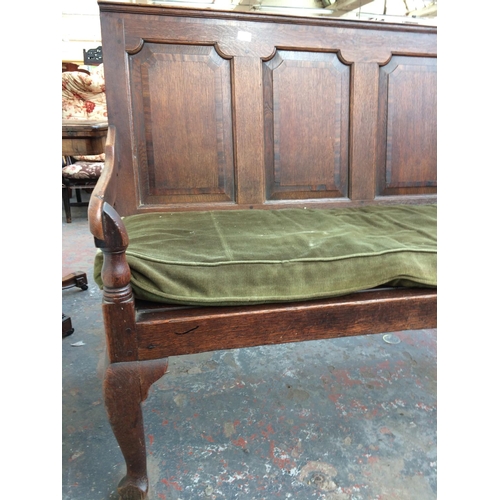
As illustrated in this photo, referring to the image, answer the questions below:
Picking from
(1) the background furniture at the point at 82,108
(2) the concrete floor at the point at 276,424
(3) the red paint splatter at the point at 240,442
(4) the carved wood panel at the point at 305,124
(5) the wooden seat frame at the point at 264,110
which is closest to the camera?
(2) the concrete floor at the point at 276,424

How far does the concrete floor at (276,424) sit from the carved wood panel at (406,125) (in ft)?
1.92

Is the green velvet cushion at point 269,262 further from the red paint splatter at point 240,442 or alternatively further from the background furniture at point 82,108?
the background furniture at point 82,108

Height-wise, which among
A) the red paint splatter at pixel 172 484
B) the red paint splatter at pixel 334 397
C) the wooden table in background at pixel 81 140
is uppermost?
the wooden table in background at pixel 81 140

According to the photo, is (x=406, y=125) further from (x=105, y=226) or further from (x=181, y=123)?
(x=105, y=226)

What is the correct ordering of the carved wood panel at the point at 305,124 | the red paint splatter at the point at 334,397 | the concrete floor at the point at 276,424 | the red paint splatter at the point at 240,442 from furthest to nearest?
Result: the carved wood panel at the point at 305,124 < the red paint splatter at the point at 334,397 < the red paint splatter at the point at 240,442 < the concrete floor at the point at 276,424

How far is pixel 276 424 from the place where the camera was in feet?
3.36

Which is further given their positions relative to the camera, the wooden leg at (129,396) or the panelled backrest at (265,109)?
the panelled backrest at (265,109)

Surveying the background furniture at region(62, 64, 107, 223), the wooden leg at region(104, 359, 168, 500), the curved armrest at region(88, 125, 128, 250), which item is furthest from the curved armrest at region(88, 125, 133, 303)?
the background furniture at region(62, 64, 107, 223)

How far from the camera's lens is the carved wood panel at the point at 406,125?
144 cm

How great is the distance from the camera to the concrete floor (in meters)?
0.84

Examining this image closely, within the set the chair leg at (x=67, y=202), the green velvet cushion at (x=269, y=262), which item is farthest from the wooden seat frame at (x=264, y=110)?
the chair leg at (x=67, y=202)
